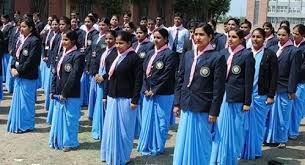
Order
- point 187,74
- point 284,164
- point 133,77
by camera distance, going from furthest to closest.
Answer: point 284,164
point 133,77
point 187,74

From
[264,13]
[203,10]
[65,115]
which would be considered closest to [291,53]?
[65,115]

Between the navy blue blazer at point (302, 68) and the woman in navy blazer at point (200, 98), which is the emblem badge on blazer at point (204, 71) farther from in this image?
the navy blue blazer at point (302, 68)

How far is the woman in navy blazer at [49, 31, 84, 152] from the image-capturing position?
22.4ft

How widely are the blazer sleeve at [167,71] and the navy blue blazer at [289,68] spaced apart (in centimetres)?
191

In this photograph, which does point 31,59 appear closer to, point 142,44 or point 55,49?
point 55,49

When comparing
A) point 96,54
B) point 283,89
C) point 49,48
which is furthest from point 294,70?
point 49,48

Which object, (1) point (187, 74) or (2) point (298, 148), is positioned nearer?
(1) point (187, 74)

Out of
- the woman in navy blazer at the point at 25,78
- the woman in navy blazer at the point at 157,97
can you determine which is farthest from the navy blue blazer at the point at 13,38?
the woman in navy blazer at the point at 157,97

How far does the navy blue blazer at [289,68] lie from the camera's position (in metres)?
7.61

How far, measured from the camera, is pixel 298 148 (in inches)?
311

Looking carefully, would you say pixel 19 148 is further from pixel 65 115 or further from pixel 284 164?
pixel 284 164

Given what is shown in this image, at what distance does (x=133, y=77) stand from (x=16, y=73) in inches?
95.5

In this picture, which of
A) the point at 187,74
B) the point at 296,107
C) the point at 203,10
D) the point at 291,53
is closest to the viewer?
the point at 187,74

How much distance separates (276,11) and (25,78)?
46.7 meters
